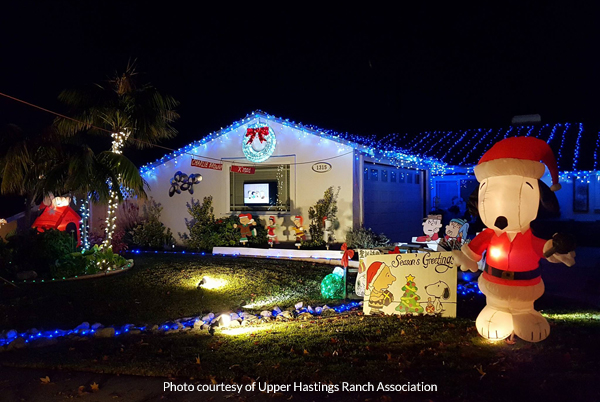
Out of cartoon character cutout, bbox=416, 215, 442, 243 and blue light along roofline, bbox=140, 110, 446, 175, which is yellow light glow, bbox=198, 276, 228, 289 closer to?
cartoon character cutout, bbox=416, 215, 442, 243

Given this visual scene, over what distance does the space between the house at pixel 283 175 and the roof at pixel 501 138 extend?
186cm

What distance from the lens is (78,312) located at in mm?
8164

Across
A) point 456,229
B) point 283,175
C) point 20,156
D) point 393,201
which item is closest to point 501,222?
point 456,229

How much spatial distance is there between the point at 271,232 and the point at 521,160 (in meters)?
9.60

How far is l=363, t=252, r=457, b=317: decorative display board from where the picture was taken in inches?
262

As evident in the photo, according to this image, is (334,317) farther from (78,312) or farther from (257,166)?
(257,166)

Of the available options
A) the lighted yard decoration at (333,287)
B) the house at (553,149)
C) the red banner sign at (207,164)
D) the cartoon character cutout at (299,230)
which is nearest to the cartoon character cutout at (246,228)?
the cartoon character cutout at (299,230)

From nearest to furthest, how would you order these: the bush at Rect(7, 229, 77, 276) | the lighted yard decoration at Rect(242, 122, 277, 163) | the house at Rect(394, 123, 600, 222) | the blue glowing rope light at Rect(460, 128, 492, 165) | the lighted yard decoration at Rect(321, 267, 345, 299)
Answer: the lighted yard decoration at Rect(321, 267, 345, 299) < the bush at Rect(7, 229, 77, 276) < the lighted yard decoration at Rect(242, 122, 277, 163) < the house at Rect(394, 123, 600, 222) < the blue glowing rope light at Rect(460, 128, 492, 165)

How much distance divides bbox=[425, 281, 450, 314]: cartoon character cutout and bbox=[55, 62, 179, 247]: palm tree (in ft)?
25.7

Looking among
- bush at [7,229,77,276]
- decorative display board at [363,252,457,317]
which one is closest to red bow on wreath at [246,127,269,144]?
bush at [7,229,77,276]

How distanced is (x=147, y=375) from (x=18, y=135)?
7.75 meters

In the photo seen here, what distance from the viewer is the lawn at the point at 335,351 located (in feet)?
14.0

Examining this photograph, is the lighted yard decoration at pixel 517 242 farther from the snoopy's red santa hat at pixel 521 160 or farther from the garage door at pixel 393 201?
the garage door at pixel 393 201

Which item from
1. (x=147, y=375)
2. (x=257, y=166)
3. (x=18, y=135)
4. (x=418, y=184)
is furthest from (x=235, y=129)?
(x=147, y=375)
